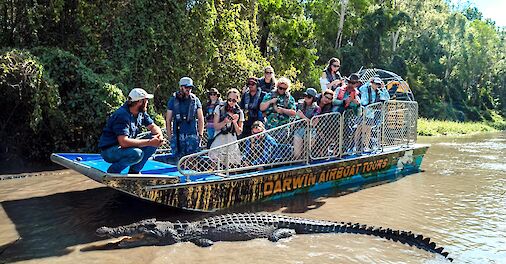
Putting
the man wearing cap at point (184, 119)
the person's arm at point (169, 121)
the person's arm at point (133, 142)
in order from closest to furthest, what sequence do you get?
1. the person's arm at point (133, 142)
2. the man wearing cap at point (184, 119)
3. the person's arm at point (169, 121)

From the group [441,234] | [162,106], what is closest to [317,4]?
[162,106]

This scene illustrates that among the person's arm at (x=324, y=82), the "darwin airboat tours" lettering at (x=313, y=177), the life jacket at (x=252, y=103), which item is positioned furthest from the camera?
the person's arm at (x=324, y=82)

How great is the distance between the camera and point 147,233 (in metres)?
5.46

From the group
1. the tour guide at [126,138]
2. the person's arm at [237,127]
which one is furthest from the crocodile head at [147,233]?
the person's arm at [237,127]

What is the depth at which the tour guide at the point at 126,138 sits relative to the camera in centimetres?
565

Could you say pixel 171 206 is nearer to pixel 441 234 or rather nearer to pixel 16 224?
pixel 16 224

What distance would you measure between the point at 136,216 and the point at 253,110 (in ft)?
9.01

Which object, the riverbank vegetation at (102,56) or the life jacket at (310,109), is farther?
the riverbank vegetation at (102,56)

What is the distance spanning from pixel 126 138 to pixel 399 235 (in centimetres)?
383

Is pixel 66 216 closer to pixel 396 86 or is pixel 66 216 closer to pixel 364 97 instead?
pixel 364 97

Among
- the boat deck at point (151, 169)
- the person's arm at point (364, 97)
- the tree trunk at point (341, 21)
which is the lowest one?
the boat deck at point (151, 169)

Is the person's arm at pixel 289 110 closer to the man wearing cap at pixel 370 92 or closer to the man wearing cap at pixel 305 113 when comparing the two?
the man wearing cap at pixel 305 113

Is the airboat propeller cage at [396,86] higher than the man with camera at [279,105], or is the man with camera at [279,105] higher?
the airboat propeller cage at [396,86]

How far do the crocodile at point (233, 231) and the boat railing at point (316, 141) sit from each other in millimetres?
896
